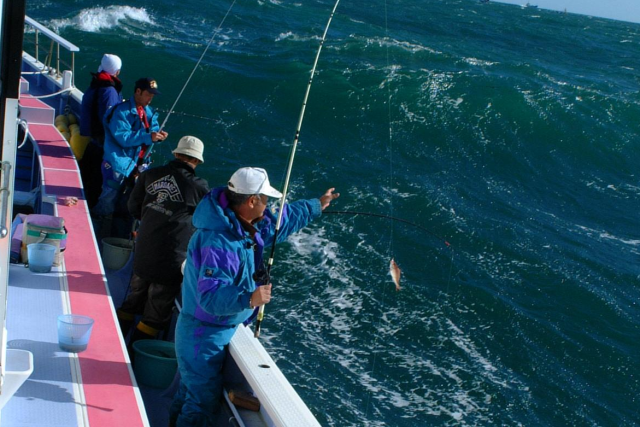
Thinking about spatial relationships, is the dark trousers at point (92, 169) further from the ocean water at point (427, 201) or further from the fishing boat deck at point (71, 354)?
the ocean water at point (427, 201)

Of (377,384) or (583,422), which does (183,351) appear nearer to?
(377,384)

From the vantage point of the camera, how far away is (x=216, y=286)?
9.23ft

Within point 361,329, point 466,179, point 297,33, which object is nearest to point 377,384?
point 361,329

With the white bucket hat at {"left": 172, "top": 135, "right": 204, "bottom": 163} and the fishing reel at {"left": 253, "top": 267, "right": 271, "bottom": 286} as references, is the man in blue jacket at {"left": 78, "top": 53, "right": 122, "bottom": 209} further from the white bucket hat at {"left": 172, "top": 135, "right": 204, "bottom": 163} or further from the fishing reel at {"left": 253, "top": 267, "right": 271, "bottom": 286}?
the fishing reel at {"left": 253, "top": 267, "right": 271, "bottom": 286}

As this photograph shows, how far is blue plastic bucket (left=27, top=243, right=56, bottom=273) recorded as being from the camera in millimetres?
3799

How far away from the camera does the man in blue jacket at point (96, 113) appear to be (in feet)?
18.7

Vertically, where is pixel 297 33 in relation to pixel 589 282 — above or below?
above

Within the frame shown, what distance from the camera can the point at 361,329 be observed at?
7.62m

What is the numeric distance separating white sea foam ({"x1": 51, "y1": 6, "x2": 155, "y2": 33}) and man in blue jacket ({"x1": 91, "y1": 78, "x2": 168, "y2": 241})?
1709 centimetres

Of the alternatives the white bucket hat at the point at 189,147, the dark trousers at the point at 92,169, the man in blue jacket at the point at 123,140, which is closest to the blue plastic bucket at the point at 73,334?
the white bucket hat at the point at 189,147

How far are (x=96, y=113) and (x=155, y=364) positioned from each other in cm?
285

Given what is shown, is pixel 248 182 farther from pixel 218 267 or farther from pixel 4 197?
pixel 4 197

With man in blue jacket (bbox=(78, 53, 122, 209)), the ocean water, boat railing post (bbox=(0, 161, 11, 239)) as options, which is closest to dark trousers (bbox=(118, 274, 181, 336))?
boat railing post (bbox=(0, 161, 11, 239))

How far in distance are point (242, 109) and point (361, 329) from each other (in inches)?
348
